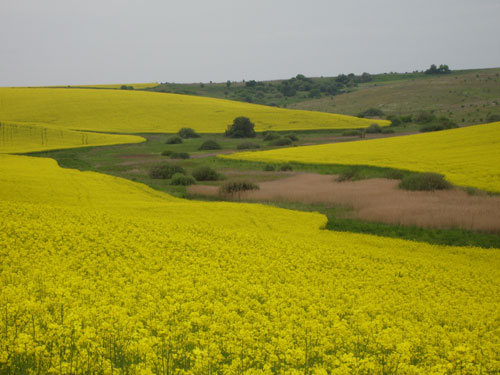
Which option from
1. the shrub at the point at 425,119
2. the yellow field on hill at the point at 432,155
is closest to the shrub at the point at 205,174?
the yellow field on hill at the point at 432,155

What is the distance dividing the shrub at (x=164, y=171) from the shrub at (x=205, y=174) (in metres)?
1.52

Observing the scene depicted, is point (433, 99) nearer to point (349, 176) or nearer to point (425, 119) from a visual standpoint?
point (425, 119)

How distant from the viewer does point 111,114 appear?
78.6 metres

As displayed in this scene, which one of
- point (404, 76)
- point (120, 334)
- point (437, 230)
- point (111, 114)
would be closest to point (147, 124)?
point (111, 114)

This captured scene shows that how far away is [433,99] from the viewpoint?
323 ft

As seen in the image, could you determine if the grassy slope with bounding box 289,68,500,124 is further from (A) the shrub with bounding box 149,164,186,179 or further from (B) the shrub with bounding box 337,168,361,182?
(A) the shrub with bounding box 149,164,186,179

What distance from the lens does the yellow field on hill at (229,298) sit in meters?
6.57

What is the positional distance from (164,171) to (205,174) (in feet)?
11.0

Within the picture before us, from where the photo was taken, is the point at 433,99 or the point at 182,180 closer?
the point at 182,180

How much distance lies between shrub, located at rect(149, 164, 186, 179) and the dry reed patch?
6.53 m

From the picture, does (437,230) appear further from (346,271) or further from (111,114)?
(111,114)

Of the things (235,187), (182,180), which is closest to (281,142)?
(182,180)

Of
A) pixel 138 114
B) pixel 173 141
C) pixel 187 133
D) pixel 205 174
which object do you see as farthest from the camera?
pixel 138 114

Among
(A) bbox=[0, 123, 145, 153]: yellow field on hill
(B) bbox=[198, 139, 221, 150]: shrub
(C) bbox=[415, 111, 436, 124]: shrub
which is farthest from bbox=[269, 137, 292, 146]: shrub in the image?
(C) bbox=[415, 111, 436, 124]: shrub
